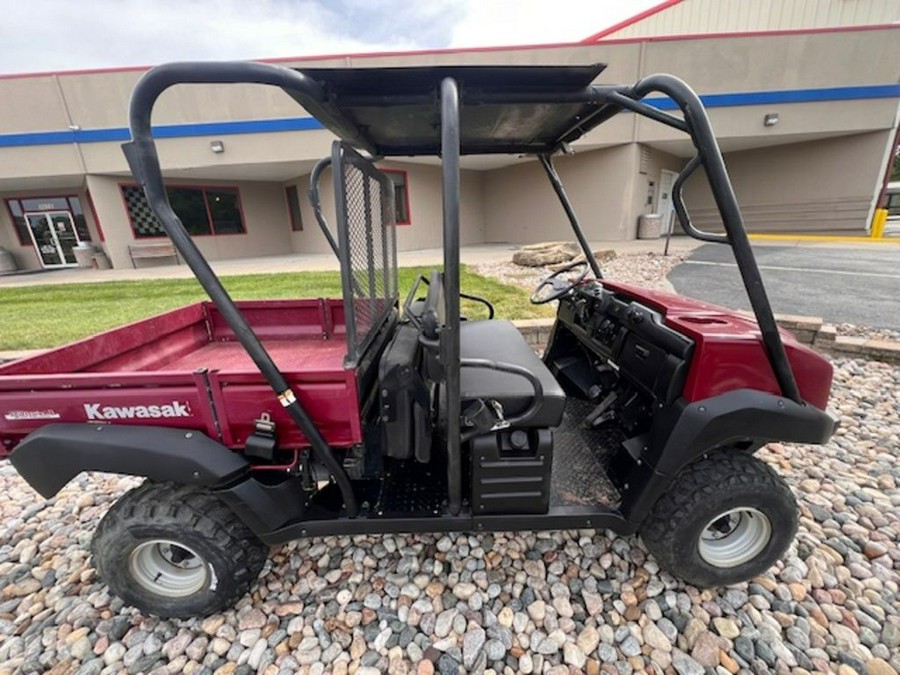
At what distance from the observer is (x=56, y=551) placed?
210cm

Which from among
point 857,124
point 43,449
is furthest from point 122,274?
point 857,124

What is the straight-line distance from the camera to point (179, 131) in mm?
11219

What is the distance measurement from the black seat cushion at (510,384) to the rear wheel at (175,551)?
1071 mm

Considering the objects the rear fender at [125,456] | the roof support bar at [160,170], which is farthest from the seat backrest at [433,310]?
the rear fender at [125,456]

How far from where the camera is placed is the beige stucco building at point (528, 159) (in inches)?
428

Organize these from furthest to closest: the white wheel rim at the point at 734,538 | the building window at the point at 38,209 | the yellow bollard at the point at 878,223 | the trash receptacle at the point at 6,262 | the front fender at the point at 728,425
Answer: the building window at the point at 38,209
the trash receptacle at the point at 6,262
the yellow bollard at the point at 878,223
the white wheel rim at the point at 734,538
the front fender at the point at 728,425

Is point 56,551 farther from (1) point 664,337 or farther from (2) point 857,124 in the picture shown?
(2) point 857,124

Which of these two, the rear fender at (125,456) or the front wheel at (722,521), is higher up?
the rear fender at (125,456)

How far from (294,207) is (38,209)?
8.15 meters

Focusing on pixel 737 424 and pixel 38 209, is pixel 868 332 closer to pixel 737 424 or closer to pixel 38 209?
pixel 737 424

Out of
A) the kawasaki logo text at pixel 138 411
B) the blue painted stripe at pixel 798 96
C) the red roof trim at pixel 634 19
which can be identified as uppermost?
the red roof trim at pixel 634 19

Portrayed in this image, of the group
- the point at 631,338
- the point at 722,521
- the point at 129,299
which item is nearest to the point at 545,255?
the point at 631,338

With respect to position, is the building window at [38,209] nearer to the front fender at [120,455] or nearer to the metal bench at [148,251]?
the metal bench at [148,251]

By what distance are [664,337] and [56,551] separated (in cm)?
312
